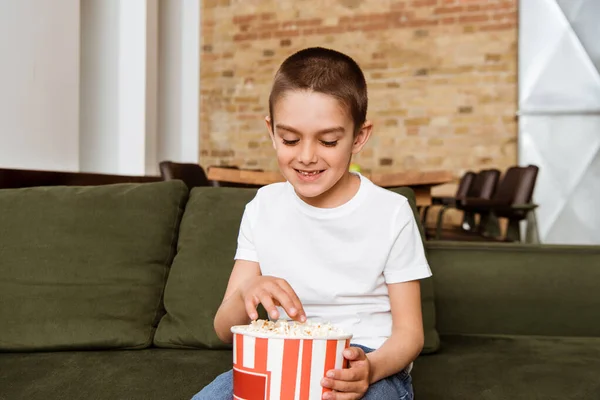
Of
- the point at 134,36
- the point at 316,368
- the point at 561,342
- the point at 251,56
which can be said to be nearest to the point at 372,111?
the point at 251,56

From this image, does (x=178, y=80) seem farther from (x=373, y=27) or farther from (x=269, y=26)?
(x=373, y=27)

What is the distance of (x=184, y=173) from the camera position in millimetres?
2980

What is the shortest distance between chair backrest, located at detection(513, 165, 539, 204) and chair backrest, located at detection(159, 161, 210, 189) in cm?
176

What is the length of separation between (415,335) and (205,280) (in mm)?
701

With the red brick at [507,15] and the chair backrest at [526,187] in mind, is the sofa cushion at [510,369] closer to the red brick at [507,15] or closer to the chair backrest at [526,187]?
the chair backrest at [526,187]

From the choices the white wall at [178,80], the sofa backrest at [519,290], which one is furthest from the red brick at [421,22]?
the sofa backrest at [519,290]

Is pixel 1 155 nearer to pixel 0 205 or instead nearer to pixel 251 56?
pixel 0 205

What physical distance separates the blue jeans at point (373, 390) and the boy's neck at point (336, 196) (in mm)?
251

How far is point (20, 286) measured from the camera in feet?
5.18

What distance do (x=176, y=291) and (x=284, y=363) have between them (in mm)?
889

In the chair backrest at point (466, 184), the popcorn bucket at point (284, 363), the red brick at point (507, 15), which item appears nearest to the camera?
the popcorn bucket at point (284, 363)

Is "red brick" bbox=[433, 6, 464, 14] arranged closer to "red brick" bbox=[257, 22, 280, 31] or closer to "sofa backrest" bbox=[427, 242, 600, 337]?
"red brick" bbox=[257, 22, 280, 31]

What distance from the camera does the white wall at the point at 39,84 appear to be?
9.25ft

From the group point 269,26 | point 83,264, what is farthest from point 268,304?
point 269,26
